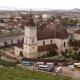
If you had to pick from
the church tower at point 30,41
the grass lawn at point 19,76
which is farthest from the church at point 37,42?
the grass lawn at point 19,76

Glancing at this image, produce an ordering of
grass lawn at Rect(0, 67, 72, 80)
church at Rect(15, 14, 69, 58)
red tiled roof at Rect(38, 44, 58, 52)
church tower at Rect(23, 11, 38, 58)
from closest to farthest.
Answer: grass lawn at Rect(0, 67, 72, 80) < church tower at Rect(23, 11, 38, 58) < church at Rect(15, 14, 69, 58) < red tiled roof at Rect(38, 44, 58, 52)

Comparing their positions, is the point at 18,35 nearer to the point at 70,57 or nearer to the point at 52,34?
the point at 52,34

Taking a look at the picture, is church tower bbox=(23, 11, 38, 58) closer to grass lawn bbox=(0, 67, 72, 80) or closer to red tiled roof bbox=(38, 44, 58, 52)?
red tiled roof bbox=(38, 44, 58, 52)

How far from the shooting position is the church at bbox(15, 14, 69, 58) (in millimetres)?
32188

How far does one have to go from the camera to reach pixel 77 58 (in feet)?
101

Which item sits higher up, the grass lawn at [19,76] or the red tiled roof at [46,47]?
the grass lawn at [19,76]

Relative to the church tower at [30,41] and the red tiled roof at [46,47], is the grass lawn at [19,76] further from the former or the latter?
the red tiled roof at [46,47]

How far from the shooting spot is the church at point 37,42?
32.2 m

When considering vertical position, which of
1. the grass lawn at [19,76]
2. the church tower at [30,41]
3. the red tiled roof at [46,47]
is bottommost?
the red tiled roof at [46,47]

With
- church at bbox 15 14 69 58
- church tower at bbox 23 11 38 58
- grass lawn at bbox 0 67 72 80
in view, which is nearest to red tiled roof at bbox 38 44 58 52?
church at bbox 15 14 69 58

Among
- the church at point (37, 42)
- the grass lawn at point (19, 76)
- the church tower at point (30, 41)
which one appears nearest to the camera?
the grass lawn at point (19, 76)

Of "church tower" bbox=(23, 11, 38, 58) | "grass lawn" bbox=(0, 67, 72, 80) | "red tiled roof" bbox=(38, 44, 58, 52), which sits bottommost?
"red tiled roof" bbox=(38, 44, 58, 52)

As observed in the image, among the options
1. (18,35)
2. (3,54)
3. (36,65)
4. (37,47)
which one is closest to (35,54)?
(37,47)

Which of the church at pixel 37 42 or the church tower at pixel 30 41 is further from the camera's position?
the church at pixel 37 42
